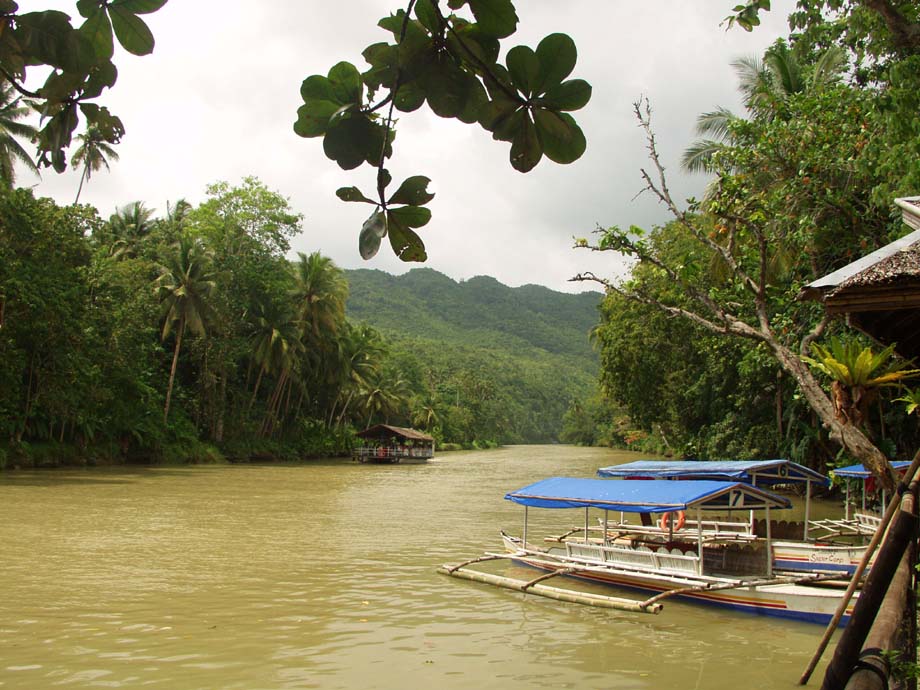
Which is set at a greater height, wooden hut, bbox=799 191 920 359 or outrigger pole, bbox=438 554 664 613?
wooden hut, bbox=799 191 920 359

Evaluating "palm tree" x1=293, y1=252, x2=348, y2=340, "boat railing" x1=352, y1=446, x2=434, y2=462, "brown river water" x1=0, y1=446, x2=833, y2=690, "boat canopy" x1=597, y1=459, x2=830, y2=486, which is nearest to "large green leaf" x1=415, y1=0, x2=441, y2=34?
"brown river water" x1=0, y1=446, x2=833, y2=690

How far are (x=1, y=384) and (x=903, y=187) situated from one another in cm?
2434

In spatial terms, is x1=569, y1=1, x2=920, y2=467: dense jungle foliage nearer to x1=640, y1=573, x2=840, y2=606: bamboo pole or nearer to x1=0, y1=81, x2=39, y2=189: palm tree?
x1=640, y1=573, x2=840, y2=606: bamboo pole

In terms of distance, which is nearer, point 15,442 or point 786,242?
point 786,242

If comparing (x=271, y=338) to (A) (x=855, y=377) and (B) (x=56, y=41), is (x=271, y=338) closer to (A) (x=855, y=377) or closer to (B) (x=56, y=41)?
(A) (x=855, y=377)

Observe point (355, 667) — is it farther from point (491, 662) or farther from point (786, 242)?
point (786, 242)

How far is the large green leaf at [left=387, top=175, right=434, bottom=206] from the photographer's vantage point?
1.33 metres

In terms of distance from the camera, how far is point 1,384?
916 inches

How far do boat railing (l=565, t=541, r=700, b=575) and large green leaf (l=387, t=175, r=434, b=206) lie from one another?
369 inches

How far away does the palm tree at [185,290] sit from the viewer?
31.4m

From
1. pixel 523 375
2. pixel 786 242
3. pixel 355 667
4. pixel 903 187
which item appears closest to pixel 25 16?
pixel 355 667

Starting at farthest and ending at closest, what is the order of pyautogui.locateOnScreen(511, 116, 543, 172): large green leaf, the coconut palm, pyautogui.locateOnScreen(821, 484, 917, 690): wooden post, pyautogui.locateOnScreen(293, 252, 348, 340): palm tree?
pyautogui.locateOnScreen(293, 252, 348, 340): palm tree < the coconut palm < pyautogui.locateOnScreen(821, 484, 917, 690): wooden post < pyautogui.locateOnScreen(511, 116, 543, 172): large green leaf

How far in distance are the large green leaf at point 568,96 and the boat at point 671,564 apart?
8.38 meters

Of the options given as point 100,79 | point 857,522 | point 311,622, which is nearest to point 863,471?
point 857,522
